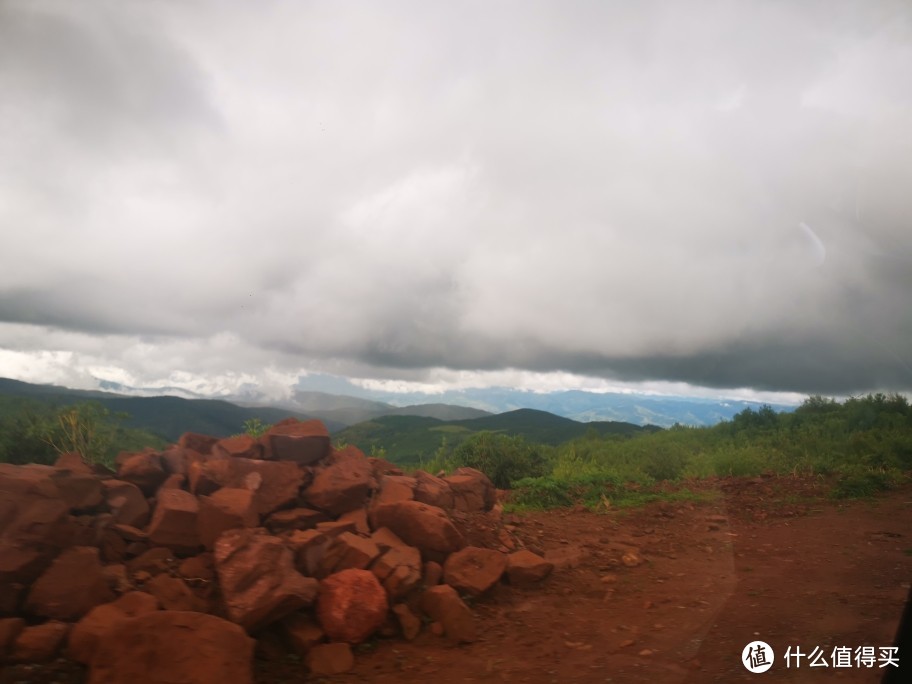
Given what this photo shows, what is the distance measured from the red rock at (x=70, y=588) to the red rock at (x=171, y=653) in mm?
1161

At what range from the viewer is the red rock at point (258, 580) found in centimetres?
516

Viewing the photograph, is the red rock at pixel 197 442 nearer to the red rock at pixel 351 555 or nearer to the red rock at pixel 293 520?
the red rock at pixel 293 520

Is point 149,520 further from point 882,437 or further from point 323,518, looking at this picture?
point 882,437

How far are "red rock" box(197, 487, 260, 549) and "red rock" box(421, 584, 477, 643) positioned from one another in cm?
222

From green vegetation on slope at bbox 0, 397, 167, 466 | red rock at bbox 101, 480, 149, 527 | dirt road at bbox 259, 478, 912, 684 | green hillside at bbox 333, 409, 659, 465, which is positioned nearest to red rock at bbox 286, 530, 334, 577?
dirt road at bbox 259, 478, 912, 684

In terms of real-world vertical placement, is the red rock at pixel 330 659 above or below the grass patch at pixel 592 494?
below

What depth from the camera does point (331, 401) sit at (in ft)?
69.9

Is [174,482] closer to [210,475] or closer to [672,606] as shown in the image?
[210,475]

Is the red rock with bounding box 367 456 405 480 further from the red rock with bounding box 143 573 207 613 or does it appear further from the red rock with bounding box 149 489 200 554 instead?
the red rock with bounding box 143 573 207 613

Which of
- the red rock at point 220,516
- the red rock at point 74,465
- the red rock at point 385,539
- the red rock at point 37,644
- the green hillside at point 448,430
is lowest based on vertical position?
the green hillside at point 448,430

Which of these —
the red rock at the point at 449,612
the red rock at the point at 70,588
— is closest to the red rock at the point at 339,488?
the red rock at the point at 449,612

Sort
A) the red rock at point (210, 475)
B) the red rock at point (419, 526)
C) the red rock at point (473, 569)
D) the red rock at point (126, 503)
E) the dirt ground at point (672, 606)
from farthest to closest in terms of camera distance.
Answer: the red rock at point (210, 475) < the red rock at point (419, 526) < the red rock at point (126, 503) < the red rock at point (473, 569) < the dirt ground at point (672, 606)

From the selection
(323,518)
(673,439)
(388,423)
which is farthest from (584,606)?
(388,423)

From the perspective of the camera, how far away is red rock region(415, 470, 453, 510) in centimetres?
848
